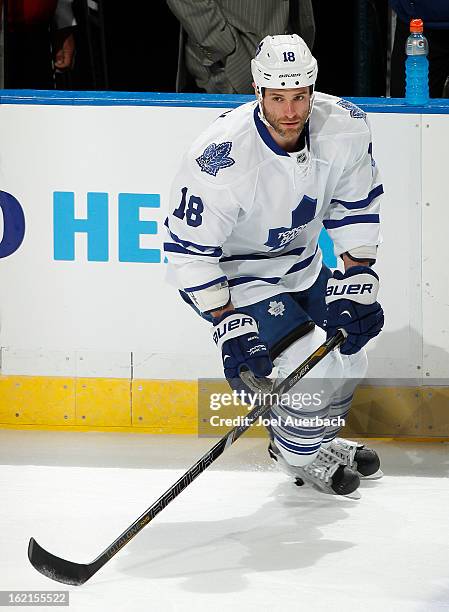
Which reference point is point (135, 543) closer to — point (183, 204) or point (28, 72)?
point (183, 204)

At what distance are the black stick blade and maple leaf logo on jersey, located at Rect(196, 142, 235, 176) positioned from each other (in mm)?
1004

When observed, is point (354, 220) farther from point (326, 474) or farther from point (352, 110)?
point (326, 474)

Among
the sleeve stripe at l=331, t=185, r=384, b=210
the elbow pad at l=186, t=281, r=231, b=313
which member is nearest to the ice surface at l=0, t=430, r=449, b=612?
the elbow pad at l=186, t=281, r=231, b=313

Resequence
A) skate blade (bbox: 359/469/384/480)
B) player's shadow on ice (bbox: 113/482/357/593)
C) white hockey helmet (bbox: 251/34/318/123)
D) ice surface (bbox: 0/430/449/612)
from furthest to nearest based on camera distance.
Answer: skate blade (bbox: 359/469/384/480), white hockey helmet (bbox: 251/34/318/123), player's shadow on ice (bbox: 113/482/357/593), ice surface (bbox: 0/430/449/612)

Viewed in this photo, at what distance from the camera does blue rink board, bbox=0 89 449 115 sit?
12.3 feet

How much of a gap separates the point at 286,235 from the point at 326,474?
2.21 ft

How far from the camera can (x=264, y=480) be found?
11.5ft

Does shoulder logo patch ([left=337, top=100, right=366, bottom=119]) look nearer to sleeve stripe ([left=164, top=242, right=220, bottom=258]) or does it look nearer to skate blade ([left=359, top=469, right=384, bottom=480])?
sleeve stripe ([left=164, top=242, right=220, bottom=258])

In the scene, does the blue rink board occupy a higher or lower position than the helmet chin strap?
higher

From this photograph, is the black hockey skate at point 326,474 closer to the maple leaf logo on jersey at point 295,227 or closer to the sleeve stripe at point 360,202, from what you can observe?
the maple leaf logo on jersey at point 295,227

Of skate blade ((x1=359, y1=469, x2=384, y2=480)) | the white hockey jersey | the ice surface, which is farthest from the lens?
skate blade ((x1=359, y1=469, x2=384, y2=480))

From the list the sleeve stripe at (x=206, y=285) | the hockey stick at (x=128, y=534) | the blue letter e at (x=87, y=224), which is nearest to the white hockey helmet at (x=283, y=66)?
the sleeve stripe at (x=206, y=285)

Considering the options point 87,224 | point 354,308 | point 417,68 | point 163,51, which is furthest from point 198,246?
point 163,51

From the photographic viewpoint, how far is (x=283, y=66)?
9.66 ft
